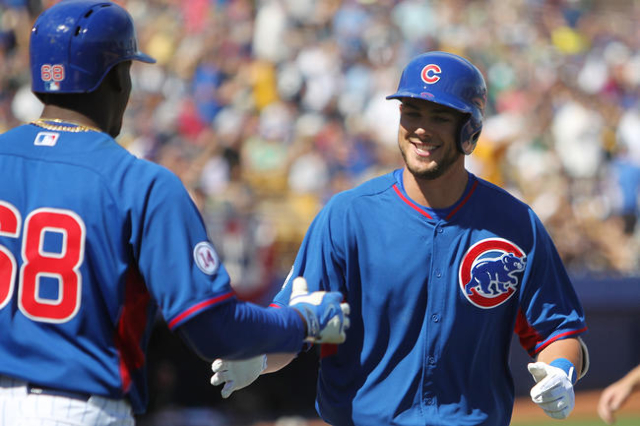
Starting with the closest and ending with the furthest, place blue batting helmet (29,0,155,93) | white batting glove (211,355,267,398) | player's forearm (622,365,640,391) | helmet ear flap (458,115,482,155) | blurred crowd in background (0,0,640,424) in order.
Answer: blue batting helmet (29,0,155,93)
white batting glove (211,355,267,398)
helmet ear flap (458,115,482,155)
player's forearm (622,365,640,391)
blurred crowd in background (0,0,640,424)

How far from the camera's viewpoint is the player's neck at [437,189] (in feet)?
12.9

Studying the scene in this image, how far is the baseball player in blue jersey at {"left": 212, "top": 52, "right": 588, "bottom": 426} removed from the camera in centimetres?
374

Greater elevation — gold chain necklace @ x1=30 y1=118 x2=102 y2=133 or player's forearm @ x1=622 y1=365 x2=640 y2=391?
gold chain necklace @ x1=30 y1=118 x2=102 y2=133

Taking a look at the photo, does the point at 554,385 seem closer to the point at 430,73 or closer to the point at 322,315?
the point at 322,315

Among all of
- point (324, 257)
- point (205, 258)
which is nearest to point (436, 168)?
point (324, 257)

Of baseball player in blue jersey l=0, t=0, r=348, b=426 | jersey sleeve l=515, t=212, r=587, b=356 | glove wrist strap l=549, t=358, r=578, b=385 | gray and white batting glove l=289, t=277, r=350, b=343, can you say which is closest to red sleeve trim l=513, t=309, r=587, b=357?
jersey sleeve l=515, t=212, r=587, b=356

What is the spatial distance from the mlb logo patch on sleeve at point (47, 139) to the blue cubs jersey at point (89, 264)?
0.20 feet

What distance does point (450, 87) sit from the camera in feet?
12.4

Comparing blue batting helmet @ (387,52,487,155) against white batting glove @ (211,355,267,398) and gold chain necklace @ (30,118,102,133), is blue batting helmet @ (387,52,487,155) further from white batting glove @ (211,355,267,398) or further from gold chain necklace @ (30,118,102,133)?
gold chain necklace @ (30,118,102,133)

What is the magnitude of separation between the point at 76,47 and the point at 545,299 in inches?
79.8

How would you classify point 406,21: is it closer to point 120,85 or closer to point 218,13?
point 218,13

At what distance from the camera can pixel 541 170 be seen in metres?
12.3

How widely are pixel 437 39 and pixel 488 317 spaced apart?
423 inches

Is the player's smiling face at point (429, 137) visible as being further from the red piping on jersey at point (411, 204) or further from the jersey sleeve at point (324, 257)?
the jersey sleeve at point (324, 257)
